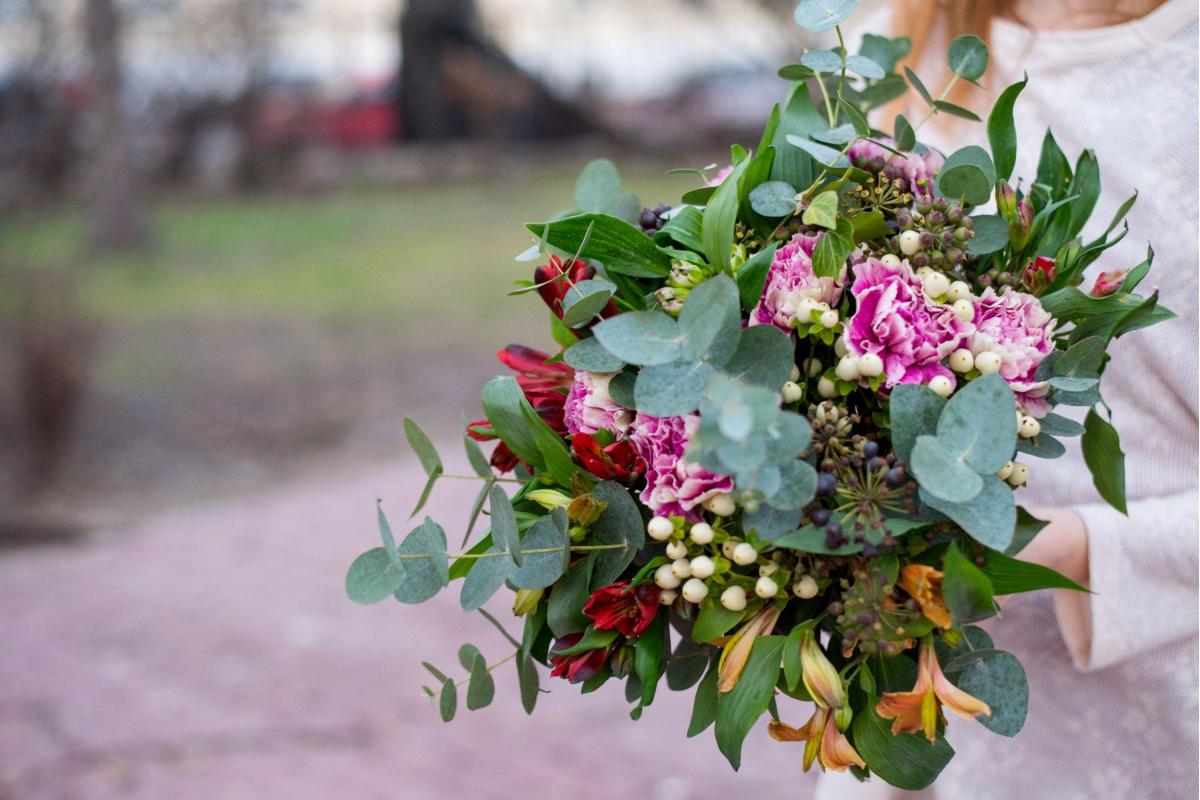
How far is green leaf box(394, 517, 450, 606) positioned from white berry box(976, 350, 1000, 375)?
47 centimetres

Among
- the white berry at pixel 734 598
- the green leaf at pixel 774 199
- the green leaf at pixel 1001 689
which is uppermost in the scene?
the green leaf at pixel 774 199

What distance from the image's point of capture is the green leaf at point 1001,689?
3.18 ft

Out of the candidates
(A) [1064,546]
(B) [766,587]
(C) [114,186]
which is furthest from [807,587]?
(C) [114,186]

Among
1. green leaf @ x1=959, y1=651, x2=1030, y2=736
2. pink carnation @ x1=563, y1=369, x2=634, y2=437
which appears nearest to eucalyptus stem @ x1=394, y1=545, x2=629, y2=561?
pink carnation @ x1=563, y1=369, x2=634, y2=437

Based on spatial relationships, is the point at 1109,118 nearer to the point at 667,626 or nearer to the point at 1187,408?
the point at 1187,408

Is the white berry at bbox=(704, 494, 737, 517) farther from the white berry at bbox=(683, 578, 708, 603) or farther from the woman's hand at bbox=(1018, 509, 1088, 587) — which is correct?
the woman's hand at bbox=(1018, 509, 1088, 587)

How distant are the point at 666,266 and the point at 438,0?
15.3 m

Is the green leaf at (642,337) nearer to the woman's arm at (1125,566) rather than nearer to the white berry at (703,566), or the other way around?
the white berry at (703,566)

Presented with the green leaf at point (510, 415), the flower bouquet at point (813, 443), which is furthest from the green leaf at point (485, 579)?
the green leaf at point (510, 415)

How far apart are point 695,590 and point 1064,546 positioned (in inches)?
20.8

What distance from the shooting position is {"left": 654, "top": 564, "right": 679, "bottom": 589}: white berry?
3.21ft

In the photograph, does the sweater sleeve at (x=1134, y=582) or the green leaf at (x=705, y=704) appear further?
the sweater sleeve at (x=1134, y=582)

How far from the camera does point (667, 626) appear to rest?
3.55 feet

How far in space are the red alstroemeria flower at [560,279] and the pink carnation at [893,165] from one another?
26cm
